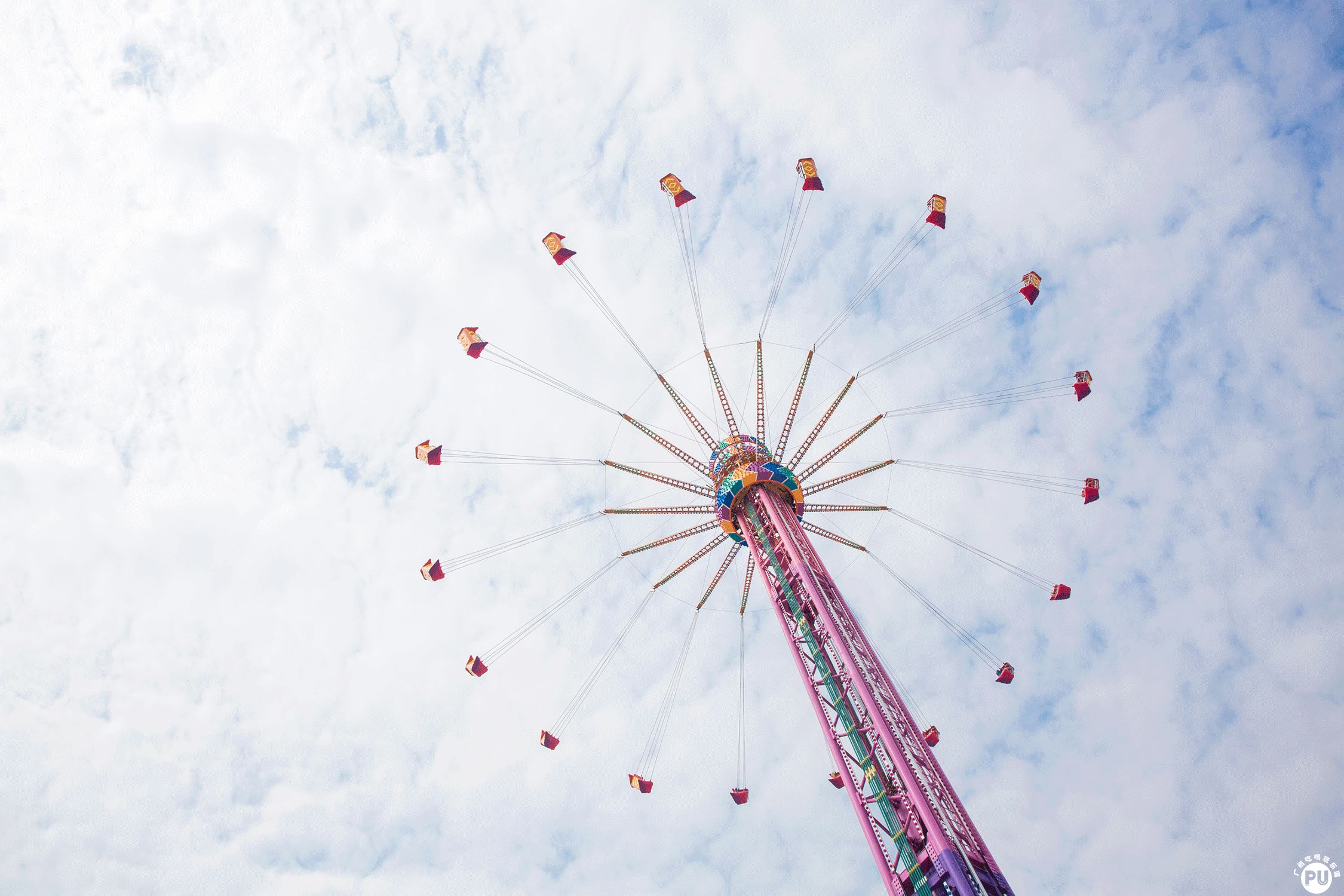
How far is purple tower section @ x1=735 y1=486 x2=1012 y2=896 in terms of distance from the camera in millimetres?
18406

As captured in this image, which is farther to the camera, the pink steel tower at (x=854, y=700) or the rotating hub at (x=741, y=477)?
the rotating hub at (x=741, y=477)

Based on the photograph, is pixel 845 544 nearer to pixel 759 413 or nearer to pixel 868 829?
pixel 759 413

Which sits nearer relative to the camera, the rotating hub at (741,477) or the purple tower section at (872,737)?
the purple tower section at (872,737)

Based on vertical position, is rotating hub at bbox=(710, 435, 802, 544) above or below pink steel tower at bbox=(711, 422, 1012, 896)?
above

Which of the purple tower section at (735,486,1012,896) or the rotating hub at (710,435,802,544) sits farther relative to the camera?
the rotating hub at (710,435,802,544)

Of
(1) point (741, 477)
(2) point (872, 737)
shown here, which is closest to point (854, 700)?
(2) point (872, 737)

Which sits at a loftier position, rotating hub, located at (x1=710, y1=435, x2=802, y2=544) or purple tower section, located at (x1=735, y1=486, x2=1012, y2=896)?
rotating hub, located at (x1=710, y1=435, x2=802, y2=544)

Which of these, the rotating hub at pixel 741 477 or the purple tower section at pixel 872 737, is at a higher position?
the rotating hub at pixel 741 477

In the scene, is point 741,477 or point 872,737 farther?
point 741,477

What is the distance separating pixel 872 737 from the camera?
22156 millimetres

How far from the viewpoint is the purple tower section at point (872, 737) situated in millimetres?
18406

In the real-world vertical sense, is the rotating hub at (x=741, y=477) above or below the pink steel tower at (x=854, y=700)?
above

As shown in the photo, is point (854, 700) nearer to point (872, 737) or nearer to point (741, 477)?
point (872, 737)

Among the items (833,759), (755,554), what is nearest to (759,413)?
(755,554)
